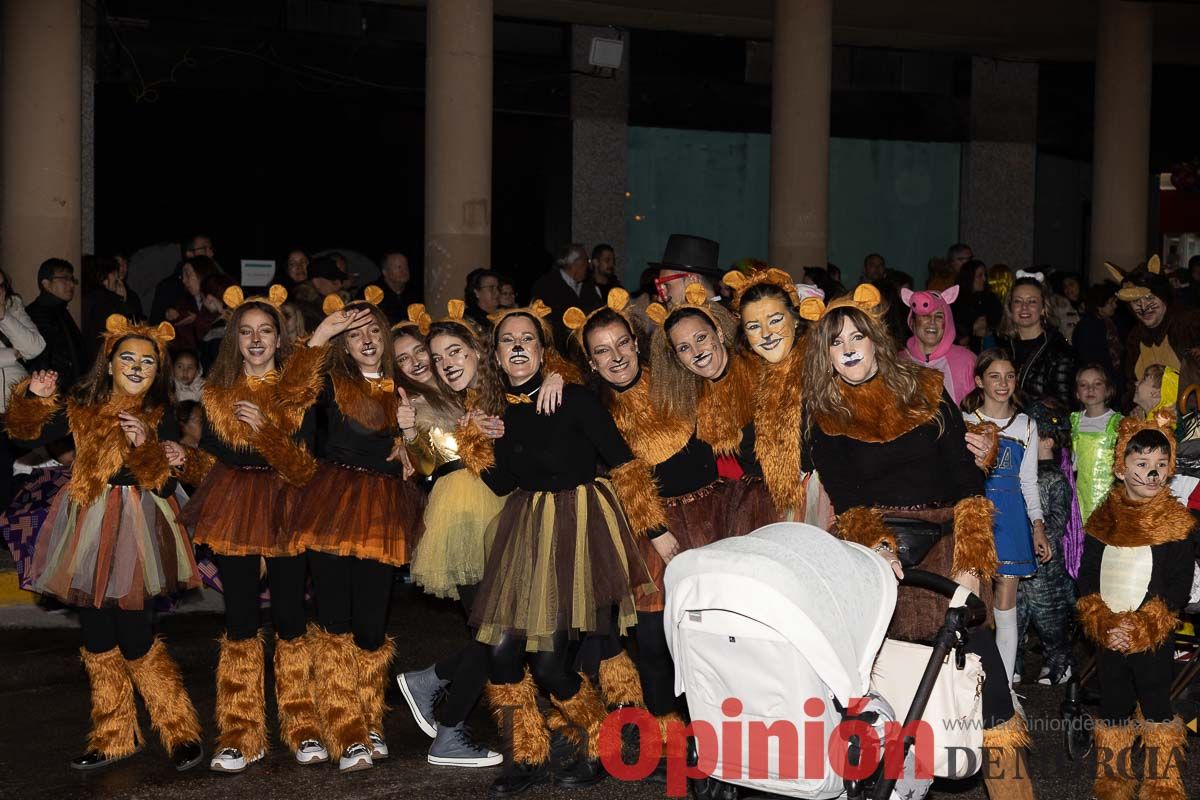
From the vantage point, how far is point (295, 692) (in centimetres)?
661

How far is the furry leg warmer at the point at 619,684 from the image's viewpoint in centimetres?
664

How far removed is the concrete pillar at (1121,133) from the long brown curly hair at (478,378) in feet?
39.3

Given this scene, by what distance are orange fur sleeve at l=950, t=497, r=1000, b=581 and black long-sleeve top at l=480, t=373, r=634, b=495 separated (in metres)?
1.47

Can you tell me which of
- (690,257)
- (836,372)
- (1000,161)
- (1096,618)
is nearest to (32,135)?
(690,257)

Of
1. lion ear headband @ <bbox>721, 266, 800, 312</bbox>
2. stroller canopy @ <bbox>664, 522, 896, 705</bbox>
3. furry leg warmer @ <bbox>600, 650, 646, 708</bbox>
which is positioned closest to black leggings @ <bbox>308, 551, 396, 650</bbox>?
furry leg warmer @ <bbox>600, 650, 646, 708</bbox>

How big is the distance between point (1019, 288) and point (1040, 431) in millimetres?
1564

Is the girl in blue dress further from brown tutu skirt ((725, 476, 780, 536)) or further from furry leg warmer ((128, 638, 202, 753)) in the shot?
furry leg warmer ((128, 638, 202, 753))

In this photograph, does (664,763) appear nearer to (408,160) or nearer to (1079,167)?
(408,160)

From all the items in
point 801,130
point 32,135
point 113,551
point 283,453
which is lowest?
point 113,551

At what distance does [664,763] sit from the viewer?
6465 millimetres

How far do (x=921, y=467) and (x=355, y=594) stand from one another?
8.81ft

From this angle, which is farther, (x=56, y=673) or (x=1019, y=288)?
(x=1019, y=288)

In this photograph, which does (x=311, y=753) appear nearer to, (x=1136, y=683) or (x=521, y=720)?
(x=521, y=720)

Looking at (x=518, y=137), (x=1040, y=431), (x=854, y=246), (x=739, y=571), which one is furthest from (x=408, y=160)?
(x=739, y=571)
